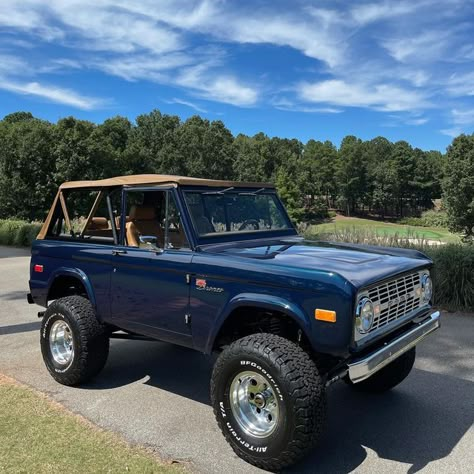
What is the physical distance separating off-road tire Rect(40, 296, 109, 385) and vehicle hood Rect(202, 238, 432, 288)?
141cm

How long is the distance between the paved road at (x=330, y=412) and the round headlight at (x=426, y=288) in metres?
0.98

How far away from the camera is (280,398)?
122 inches

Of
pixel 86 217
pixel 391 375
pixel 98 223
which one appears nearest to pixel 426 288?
pixel 391 375

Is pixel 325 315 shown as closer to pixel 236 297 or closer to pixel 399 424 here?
pixel 236 297

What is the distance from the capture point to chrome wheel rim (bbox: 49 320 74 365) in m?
4.66

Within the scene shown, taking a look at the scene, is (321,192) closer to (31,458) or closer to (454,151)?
(454,151)

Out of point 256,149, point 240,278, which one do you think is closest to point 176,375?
point 240,278

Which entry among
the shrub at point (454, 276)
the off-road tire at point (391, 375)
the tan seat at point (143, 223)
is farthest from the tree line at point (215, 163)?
the off-road tire at point (391, 375)

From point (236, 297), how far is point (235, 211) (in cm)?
130

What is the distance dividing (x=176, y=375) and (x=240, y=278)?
2.04 metres

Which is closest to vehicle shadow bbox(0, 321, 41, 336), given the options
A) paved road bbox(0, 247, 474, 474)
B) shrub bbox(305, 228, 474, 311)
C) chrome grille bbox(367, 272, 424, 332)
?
paved road bbox(0, 247, 474, 474)

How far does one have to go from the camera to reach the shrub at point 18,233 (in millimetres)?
17781

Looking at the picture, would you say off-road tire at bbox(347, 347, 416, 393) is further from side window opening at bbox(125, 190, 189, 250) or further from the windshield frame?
side window opening at bbox(125, 190, 189, 250)

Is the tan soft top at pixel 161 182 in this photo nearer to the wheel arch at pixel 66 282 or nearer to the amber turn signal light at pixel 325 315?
the wheel arch at pixel 66 282
